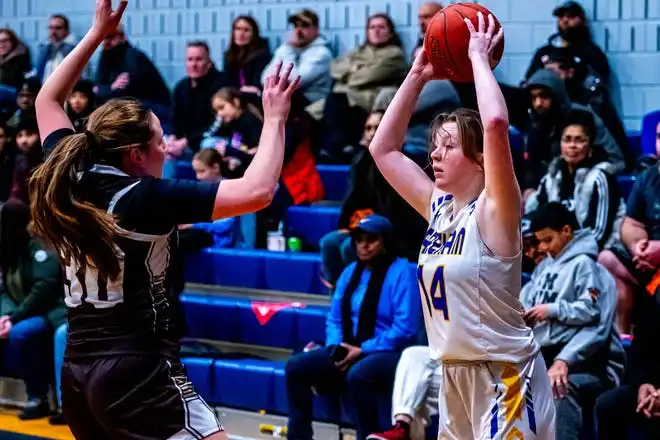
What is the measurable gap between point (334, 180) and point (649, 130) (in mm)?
2229

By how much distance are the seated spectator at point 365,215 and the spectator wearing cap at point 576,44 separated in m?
1.53

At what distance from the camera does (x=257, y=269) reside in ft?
24.5

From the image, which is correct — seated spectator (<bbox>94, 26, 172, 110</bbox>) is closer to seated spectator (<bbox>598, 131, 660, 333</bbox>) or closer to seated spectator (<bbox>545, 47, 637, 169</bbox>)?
seated spectator (<bbox>545, 47, 637, 169</bbox>)

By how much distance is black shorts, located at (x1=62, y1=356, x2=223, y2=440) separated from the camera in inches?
126

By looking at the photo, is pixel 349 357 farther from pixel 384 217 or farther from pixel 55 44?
pixel 55 44

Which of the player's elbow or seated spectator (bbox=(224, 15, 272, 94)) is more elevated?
seated spectator (bbox=(224, 15, 272, 94))

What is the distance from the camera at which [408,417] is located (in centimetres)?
566

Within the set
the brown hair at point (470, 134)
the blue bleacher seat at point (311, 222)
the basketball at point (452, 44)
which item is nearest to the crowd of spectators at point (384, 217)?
the blue bleacher seat at point (311, 222)

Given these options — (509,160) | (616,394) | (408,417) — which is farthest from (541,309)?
(509,160)

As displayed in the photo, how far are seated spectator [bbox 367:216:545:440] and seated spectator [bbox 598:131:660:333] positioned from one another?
53cm

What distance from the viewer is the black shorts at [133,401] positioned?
3.21 m

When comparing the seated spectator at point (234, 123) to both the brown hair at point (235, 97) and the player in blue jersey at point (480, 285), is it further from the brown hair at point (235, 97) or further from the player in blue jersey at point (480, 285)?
the player in blue jersey at point (480, 285)

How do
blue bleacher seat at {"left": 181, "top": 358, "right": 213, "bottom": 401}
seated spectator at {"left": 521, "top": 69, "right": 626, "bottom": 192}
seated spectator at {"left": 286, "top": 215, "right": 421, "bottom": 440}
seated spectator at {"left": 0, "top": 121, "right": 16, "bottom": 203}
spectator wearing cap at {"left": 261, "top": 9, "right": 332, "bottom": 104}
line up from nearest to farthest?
seated spectator at {"left": 286, "top": 215, "right": 421, "bottom": 440}, blue bleacher seat at {"left": 181, "top": 358, "right": 213, "bottom": 401}, seated spectator at {"left": 521, "top": 69, "right": 626, "bottom": 192}, seated spectator at {"left": 0, "top": 121, "right": 16, "bottom": 203}, spectator wearing cap at {"left": 261, "top": 9, "right": 332, "bottom": 104}

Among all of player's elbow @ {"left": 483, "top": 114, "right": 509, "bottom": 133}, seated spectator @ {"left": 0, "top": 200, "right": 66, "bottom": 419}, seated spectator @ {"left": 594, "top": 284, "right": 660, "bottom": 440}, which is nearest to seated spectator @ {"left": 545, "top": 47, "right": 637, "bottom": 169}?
seated spectator @ {"left": 594, "top": 284, "right": 660, "bottom": 440}
